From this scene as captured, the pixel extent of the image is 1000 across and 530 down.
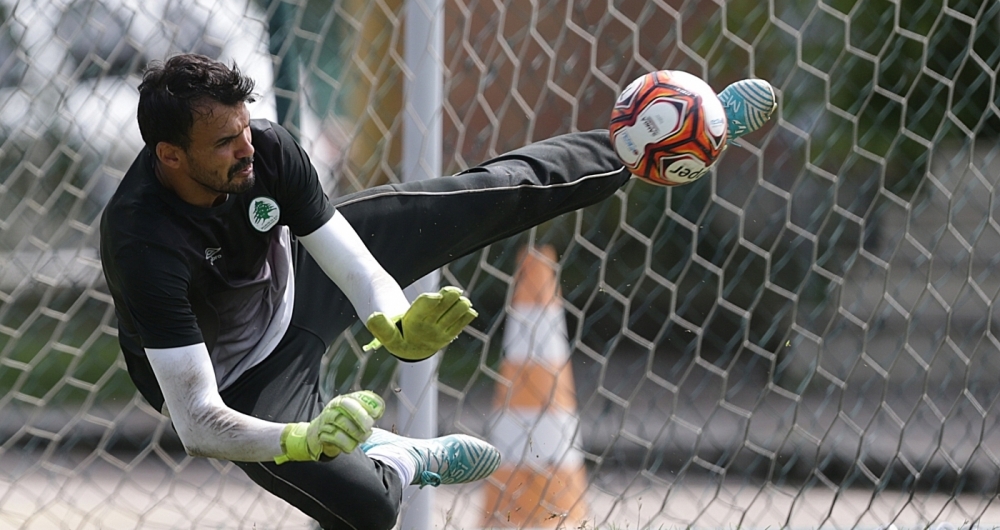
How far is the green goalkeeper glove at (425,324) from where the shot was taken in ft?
7.00

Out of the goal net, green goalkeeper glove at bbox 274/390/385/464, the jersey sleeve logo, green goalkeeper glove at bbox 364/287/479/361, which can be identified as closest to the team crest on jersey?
A: the jersey sleeve logo

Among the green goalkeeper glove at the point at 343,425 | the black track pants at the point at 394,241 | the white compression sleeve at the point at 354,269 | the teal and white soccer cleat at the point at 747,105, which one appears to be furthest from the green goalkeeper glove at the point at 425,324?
the teal and white soccer cleat at the point at 747,105

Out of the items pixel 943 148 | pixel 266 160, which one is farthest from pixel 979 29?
pixel 266 160

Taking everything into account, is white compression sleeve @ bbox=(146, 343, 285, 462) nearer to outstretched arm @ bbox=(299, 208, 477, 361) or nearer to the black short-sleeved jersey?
the black short-sleeved jersey

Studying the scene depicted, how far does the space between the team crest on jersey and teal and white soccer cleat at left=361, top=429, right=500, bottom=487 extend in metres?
0.68

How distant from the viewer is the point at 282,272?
286cm

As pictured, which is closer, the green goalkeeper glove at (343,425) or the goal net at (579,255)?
the green goalkeeper glove at (343,425)

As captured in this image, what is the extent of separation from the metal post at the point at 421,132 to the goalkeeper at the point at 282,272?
0.65 ft

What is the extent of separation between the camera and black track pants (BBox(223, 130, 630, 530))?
8.96 ft

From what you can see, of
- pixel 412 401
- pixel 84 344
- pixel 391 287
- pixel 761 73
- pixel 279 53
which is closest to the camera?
pixel 391 287

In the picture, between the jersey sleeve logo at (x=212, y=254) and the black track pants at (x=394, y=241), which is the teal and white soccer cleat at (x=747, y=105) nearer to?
the black track pants at (x=394, y=241)

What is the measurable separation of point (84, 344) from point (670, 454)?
2.64 meters

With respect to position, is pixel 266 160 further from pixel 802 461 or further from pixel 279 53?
pixel 802 461

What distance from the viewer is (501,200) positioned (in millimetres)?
3037
